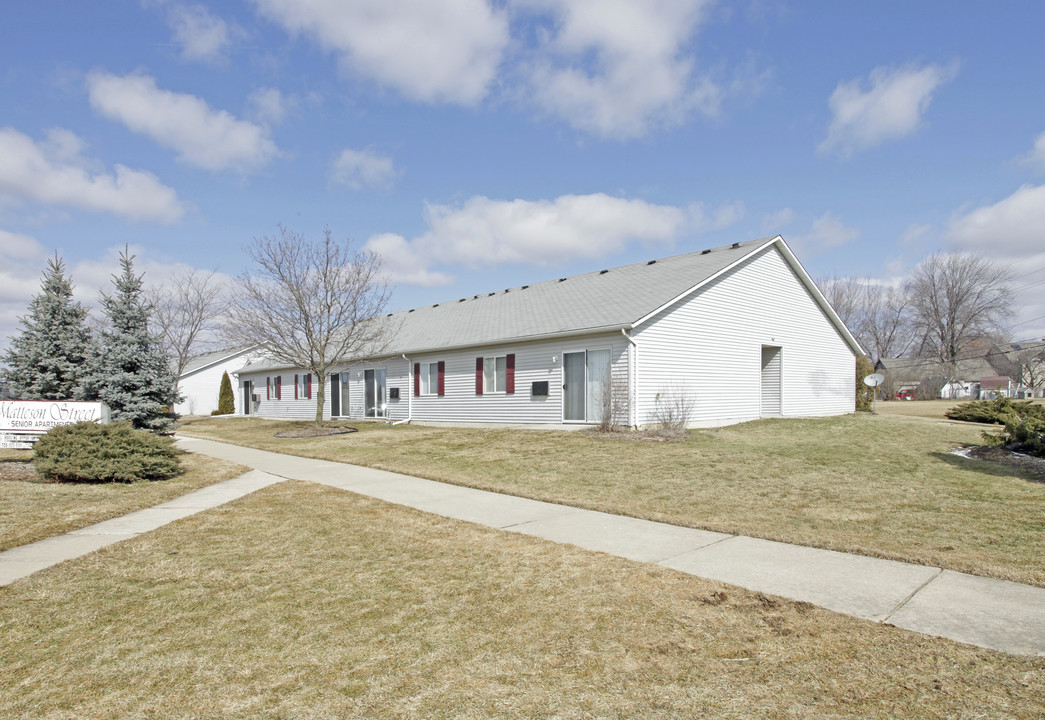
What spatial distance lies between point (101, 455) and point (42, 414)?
324 centimetres

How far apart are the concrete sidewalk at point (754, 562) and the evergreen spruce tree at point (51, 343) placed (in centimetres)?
950

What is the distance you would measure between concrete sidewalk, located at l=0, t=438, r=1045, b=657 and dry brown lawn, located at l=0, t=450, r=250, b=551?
310 mm

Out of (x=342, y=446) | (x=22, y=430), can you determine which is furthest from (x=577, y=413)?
(x=22, y=430)

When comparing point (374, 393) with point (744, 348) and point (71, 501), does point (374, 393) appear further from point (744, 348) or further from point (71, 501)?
point (71, 501)

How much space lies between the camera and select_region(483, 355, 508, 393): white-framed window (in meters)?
19.2

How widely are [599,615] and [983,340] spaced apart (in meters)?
68.0

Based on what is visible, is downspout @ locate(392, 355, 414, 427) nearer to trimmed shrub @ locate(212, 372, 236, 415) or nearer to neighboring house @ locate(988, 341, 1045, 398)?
trimmed shrub @ locate(212, 372, 236, 415)

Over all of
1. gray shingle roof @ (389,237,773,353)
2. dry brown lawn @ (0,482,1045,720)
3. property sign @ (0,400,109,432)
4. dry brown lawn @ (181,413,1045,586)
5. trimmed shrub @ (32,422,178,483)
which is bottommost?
dry brown lawn @ (181,413,1045,586)

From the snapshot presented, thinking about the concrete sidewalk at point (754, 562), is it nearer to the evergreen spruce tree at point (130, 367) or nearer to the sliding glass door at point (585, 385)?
the evergreen spruce tree at point (130, 367)

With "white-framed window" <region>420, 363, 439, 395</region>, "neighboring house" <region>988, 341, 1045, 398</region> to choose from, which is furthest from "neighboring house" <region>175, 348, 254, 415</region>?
"neighboring house" <region>988, 341, 1045, 398</region>

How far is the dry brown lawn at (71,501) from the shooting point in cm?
679

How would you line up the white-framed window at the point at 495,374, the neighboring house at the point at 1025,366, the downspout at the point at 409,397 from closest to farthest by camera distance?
1. the white-framed window at the point at 495,374
2. the downspout at the point at 409,397
3. the neighboring house at the point at 1025,366

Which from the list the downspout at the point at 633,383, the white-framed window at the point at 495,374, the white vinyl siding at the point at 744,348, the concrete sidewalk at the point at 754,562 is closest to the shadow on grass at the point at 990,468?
the concrete sidewalk at the point at 754,562

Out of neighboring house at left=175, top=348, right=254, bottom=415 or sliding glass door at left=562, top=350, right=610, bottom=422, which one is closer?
sliding glass door at left=562, top=350, right=610, bottom=422
